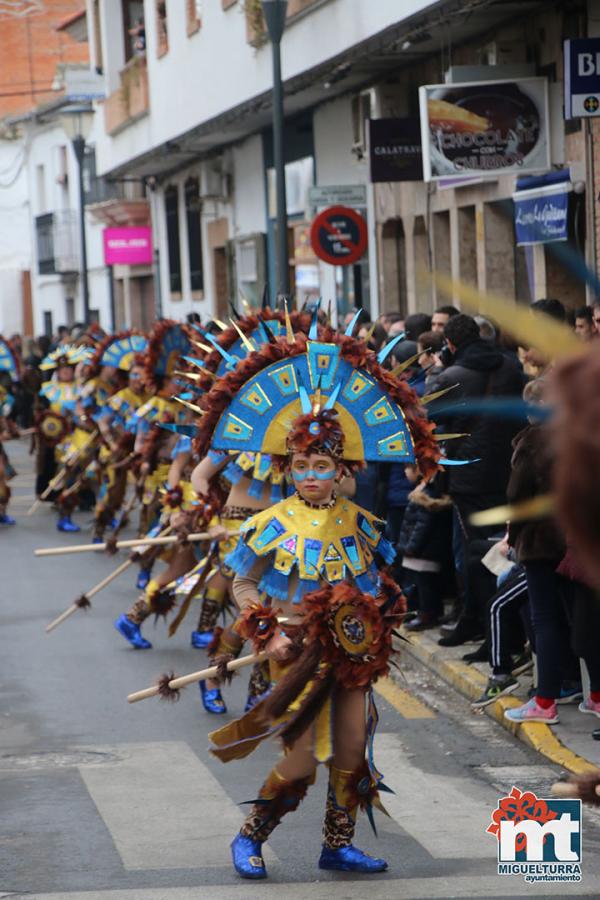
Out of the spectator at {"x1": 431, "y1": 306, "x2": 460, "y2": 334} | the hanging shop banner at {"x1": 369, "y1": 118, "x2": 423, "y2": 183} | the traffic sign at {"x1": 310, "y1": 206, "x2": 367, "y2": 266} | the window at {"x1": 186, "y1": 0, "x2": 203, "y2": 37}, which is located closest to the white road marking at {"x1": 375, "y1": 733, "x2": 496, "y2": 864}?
the spectator at {"x1": 431, "y1": 306, "x2": 460, "y2": 334}

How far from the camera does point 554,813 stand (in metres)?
6.82

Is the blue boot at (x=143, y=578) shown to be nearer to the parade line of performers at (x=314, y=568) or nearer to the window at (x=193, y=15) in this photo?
the parade line of performers at (x=314, y=568)

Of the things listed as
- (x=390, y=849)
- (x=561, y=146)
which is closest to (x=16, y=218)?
(x=561, y=146)

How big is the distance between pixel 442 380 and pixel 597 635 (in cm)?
258

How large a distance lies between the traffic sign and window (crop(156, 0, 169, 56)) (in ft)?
41.2

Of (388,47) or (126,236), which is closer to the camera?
(388,47)

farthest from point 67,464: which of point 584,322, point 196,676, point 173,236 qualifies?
point 173,236

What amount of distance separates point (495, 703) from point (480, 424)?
6.56 ft

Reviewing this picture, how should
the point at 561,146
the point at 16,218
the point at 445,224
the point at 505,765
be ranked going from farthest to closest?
the point at 16,218 → the point at 445,224 → the point at 561,146 → the point at 505,765

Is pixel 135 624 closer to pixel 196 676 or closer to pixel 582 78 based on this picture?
pixel 196 676

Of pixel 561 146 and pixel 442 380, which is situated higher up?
pixel 561 146

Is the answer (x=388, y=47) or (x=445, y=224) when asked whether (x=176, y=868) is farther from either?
(x=445, y=224)

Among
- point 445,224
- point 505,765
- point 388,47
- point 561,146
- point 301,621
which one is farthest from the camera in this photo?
point 445,224

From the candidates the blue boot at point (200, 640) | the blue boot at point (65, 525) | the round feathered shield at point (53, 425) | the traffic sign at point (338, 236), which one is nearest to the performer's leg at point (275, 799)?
the blue boot at point (200, 640)
